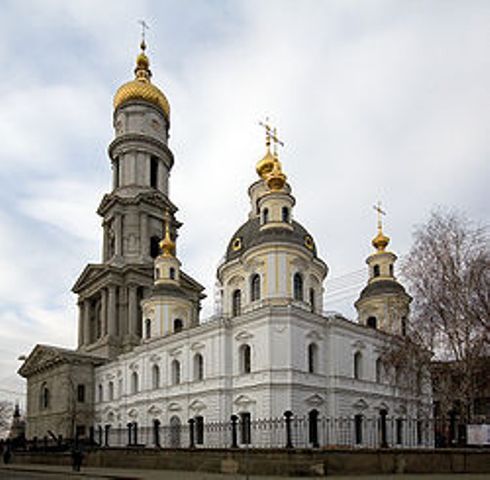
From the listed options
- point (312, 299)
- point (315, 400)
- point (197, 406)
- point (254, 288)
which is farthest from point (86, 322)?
point (315, 400)

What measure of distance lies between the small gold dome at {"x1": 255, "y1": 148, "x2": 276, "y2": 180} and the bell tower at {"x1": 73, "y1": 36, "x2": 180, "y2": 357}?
49.0 feet

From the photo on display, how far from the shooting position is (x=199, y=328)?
36125mm

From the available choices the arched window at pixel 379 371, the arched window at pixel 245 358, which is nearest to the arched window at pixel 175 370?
the arched window at pixel 245 358

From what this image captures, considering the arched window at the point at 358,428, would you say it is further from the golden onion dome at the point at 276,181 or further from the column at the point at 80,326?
the column at the point at 80,326

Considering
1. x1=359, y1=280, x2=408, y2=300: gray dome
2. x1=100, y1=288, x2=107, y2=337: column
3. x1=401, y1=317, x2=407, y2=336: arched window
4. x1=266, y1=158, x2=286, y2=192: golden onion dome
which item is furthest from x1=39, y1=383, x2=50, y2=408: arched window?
x1=401, y1=317, x2=407, y2=336: arched window

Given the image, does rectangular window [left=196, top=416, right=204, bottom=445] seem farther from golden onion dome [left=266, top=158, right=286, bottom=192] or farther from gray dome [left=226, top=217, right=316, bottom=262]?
golden onion dome [left=266, top=158, right=286, bottom=192]

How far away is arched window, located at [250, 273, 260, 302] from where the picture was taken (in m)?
35.4

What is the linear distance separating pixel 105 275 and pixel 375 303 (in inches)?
911

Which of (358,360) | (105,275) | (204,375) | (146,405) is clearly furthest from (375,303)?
(105,275)

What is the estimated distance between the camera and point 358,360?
3616cm

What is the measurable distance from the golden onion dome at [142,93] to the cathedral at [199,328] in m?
0.15

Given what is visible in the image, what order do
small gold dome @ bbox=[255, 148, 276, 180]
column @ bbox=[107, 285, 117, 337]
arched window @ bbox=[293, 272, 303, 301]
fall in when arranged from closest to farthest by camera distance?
arched window @ bbox=[293, 272, 303, 301] → small gold dome @ bbox=[255, 148, 276, 180] → column @ bbox=[107, 285, 117, 337]

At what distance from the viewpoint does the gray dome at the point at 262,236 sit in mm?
34562

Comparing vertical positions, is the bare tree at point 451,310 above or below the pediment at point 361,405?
above
